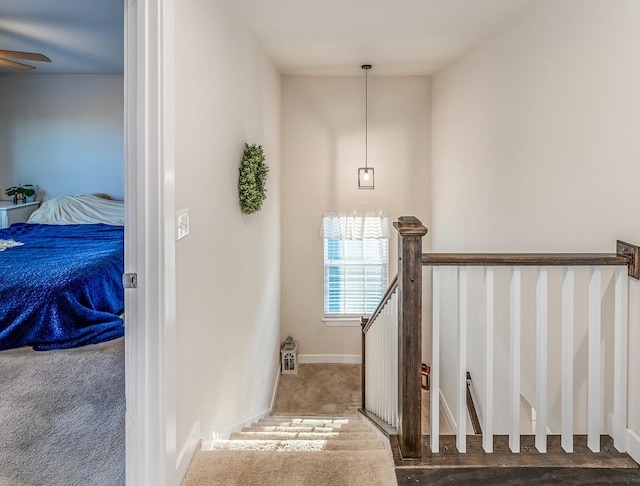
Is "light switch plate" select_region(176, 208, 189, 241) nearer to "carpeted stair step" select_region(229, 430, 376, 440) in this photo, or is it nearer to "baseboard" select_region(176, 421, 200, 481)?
"baseboard" select_region(176, 421, 200, 481)

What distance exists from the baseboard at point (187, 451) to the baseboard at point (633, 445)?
193cm

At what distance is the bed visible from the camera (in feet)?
8.51

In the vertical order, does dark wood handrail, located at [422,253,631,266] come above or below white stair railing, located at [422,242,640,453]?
above

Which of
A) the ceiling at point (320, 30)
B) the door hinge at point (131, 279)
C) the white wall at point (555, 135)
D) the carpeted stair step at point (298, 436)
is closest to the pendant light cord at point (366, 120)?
the ceiling at point (320, 30)

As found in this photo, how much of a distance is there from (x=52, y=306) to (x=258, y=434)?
4.88 ft

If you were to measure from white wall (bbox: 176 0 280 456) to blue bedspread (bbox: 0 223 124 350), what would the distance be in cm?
81

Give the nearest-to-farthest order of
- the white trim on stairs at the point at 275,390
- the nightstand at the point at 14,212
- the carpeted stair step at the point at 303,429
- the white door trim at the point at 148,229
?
the white door trim at the point at 148,229
the carpeted stair step at the point at 303,429
the white trim on stairs at the point at 275,390
the nightstand at the point at 14,212

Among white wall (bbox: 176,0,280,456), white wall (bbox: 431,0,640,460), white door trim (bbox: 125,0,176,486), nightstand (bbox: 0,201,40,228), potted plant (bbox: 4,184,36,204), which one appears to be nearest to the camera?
white door trim (bbox: 125,0,176,486)

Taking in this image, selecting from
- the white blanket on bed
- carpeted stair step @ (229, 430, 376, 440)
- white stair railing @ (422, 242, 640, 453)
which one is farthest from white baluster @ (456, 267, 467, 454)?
the white blanket on bed

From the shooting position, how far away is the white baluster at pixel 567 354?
6.27 feet

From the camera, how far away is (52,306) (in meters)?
2.61

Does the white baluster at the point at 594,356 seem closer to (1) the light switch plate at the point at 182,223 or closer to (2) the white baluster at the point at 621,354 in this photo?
(2) the white baluster at the point at 621,354

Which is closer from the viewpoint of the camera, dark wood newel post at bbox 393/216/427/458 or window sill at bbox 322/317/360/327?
dark wood newel post at bbox 393/216/427/458

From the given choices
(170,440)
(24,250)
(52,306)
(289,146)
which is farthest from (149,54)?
(289,146)
